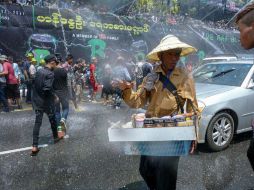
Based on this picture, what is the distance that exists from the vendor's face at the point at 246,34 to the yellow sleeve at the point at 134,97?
148 centimetres

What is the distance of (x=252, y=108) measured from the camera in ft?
21.0


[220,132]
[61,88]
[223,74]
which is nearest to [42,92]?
[61,88]

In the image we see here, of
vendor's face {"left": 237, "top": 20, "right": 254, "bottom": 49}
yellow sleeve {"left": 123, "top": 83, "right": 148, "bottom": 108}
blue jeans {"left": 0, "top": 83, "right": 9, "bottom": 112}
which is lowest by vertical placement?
blue jeans {"left": 0, "top": 83, "right": 9, "bottom": 112}

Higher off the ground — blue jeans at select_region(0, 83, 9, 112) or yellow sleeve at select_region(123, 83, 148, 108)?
yellow sleeve at select_region(123, 83, 148, 108)

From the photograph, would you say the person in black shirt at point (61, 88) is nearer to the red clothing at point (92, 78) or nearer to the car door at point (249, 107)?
the car door at point (249, 107)

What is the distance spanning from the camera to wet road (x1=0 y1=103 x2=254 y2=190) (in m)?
4.67

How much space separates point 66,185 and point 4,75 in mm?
7052

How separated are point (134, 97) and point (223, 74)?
3867mm


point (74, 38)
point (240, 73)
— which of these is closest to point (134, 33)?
point (74, 38)

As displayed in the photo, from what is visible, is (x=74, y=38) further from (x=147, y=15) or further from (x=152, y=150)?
(x=152, y=150)

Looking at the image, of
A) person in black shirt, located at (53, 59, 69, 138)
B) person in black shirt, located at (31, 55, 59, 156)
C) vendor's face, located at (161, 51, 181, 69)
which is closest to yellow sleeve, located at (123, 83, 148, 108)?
Result: vendor's face, located at (161, 51, 181, 69)

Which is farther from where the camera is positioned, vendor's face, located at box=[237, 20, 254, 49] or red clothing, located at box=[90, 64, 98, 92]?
red clothing, located at box=[90, 64, 98, 92]

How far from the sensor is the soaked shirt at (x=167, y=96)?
3.38m

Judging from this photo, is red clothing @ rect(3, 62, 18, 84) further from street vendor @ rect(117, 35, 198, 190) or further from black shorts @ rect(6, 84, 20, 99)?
street vendor @ rect(117, 35, 198, 190)
